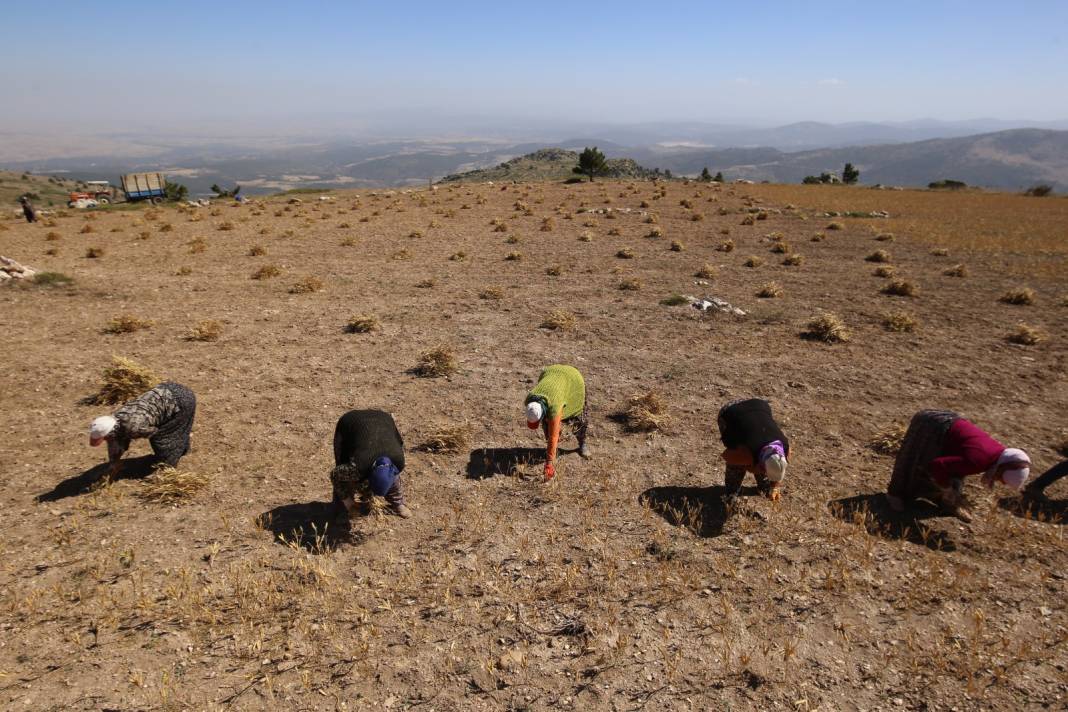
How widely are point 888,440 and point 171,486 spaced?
32.8 feet

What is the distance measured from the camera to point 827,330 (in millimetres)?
11977

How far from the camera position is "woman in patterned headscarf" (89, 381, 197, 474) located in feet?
19.4

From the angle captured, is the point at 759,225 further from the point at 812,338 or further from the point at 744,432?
the point at 744,432

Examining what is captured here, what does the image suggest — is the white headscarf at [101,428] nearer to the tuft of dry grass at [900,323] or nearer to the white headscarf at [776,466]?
the white headscarf at [776,466]

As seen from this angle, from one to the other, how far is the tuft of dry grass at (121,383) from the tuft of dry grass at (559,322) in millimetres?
8157

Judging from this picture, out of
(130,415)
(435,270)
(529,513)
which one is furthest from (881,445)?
(435,270)

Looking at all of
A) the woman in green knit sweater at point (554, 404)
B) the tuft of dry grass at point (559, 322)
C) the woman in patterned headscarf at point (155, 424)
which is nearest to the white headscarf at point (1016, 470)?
the woman in green knit sweater at point (554, 404)

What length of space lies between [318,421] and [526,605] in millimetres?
5039

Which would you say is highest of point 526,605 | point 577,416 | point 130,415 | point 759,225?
point 759,225

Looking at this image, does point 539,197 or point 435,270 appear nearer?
point 435,270

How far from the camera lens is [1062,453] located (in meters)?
7.34

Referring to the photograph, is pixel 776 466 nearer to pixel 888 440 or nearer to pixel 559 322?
pixel 888 440

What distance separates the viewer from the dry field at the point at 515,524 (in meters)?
4.14

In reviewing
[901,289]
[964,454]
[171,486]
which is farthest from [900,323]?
[171,486]
